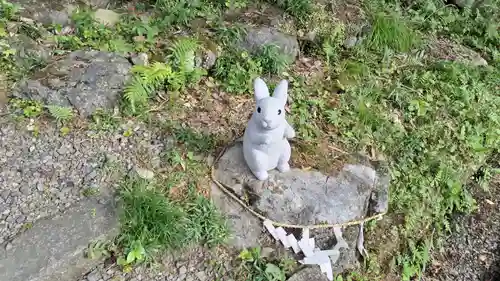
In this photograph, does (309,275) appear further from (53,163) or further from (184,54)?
(184,54)

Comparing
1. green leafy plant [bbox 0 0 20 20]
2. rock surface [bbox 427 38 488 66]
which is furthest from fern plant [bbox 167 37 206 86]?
rock surface [bbox 427 38 488 66]

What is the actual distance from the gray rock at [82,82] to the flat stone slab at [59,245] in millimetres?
1024

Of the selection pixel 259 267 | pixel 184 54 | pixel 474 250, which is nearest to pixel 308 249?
pixel 259 267

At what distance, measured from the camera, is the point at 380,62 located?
18.5 feet

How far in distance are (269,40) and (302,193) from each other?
193 cm

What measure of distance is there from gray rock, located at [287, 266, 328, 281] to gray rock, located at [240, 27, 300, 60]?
2359mm

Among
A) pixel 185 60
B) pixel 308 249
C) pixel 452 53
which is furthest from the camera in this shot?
pixel 452 53

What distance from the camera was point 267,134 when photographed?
350 cm

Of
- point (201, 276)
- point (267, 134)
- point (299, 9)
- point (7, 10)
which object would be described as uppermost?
point (267, 134)

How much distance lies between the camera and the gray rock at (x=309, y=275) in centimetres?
365

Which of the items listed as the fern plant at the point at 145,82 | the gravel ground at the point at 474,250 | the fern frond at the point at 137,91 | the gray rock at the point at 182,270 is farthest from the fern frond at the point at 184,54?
the gravel ground at the point at 474,250

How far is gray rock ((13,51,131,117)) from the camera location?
427 cm

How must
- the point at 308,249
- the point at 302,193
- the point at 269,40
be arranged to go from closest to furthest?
1. the point at 308,249
2. the point at 302,193
3. the point at 269,40

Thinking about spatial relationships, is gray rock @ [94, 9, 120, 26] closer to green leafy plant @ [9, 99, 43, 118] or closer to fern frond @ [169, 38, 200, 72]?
fern frond @ [169, 38, 200, 72]
